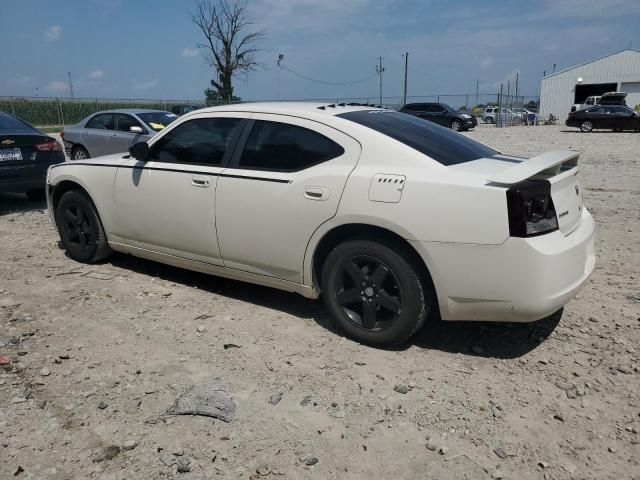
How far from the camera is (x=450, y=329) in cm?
376

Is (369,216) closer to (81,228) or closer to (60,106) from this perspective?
(81,228)

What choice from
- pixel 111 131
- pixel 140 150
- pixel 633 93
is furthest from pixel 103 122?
pixel 633 93

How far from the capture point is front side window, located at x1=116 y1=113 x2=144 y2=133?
35.4 ft

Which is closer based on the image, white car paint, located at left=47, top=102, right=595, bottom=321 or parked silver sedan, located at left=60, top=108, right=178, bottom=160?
white car paint, located at left=47, top=102, right=595, bottom=321

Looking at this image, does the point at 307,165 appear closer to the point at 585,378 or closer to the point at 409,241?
the point at 409,241

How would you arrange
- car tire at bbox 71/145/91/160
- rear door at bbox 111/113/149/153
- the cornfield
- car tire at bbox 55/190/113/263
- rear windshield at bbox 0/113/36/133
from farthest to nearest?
the cornfield → car tire at bbox 71/145/91/160 → rear door at bbox 111/113/149/153 → rear windshield at bbox 0/113/36/133 → car tire at bbox 55/190/113/263

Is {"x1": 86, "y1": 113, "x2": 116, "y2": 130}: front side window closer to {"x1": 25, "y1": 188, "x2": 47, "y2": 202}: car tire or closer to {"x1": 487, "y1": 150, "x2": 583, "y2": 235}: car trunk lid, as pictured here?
{"x1": 25, "y1": 188, "x2": 47, "y2": 202}: car tire

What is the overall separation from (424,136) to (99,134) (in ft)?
30.3

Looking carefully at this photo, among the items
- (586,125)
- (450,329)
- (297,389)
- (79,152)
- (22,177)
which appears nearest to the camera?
(297,389)

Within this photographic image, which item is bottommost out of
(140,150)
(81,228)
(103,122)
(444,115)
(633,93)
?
(81,228)

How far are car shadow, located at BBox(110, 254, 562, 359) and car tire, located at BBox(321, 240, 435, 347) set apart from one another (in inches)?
8.0

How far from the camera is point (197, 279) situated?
4879 millimetres

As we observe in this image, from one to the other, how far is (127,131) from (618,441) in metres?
10.3

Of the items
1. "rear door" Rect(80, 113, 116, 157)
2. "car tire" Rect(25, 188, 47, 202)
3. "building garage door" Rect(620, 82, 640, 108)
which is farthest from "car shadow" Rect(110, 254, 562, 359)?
"building garage door" Rect(620, 82, 640, 108)
